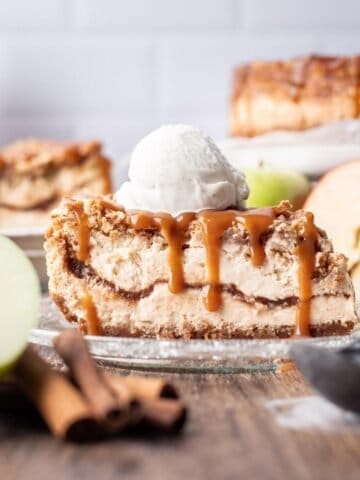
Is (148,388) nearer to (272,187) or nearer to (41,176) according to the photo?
(272,187)

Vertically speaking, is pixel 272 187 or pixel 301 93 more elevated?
pixel 301 93

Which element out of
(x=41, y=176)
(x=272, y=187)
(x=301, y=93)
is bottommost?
(x=41, y=176)

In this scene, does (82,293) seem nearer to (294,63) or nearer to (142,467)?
(142,467)

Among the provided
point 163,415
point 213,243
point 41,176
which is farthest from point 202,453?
point 41,176

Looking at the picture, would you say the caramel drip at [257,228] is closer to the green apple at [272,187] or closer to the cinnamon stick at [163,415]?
the cinnamon stick at [163,415]

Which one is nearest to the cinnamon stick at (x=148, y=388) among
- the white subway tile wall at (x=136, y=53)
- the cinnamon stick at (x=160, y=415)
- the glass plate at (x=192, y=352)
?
the cinnamon stick at (x=160, y=415)

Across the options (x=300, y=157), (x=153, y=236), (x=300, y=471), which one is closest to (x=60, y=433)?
(x=300, y=471)
